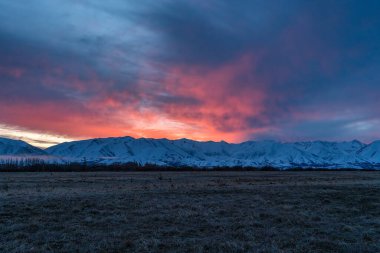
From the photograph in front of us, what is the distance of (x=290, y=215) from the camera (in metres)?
18.8

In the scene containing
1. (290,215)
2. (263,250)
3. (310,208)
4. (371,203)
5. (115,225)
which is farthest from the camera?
(371,203)

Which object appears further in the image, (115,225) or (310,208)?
(310,208)

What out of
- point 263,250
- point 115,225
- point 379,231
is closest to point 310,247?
point 263,250

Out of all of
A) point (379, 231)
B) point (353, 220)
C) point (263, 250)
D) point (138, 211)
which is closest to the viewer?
point (263, 250)

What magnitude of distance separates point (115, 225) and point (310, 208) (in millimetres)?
13233

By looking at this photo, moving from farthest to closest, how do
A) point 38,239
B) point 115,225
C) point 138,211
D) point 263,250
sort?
point 138,211 < point 115,225 < point 38,239 < point 263,250

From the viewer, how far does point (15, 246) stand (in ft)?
38.6

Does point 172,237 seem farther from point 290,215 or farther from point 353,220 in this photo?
point 353,220

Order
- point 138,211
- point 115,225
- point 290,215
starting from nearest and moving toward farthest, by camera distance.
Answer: point 115,225
point 290,215
point 138,211

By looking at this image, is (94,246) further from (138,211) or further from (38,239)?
(138,211)

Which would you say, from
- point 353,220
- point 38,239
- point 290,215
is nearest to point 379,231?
point 353,220

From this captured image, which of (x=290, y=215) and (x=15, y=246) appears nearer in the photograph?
(x=15, y=246)

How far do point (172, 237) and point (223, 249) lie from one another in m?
2.66

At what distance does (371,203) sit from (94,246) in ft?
70.0
